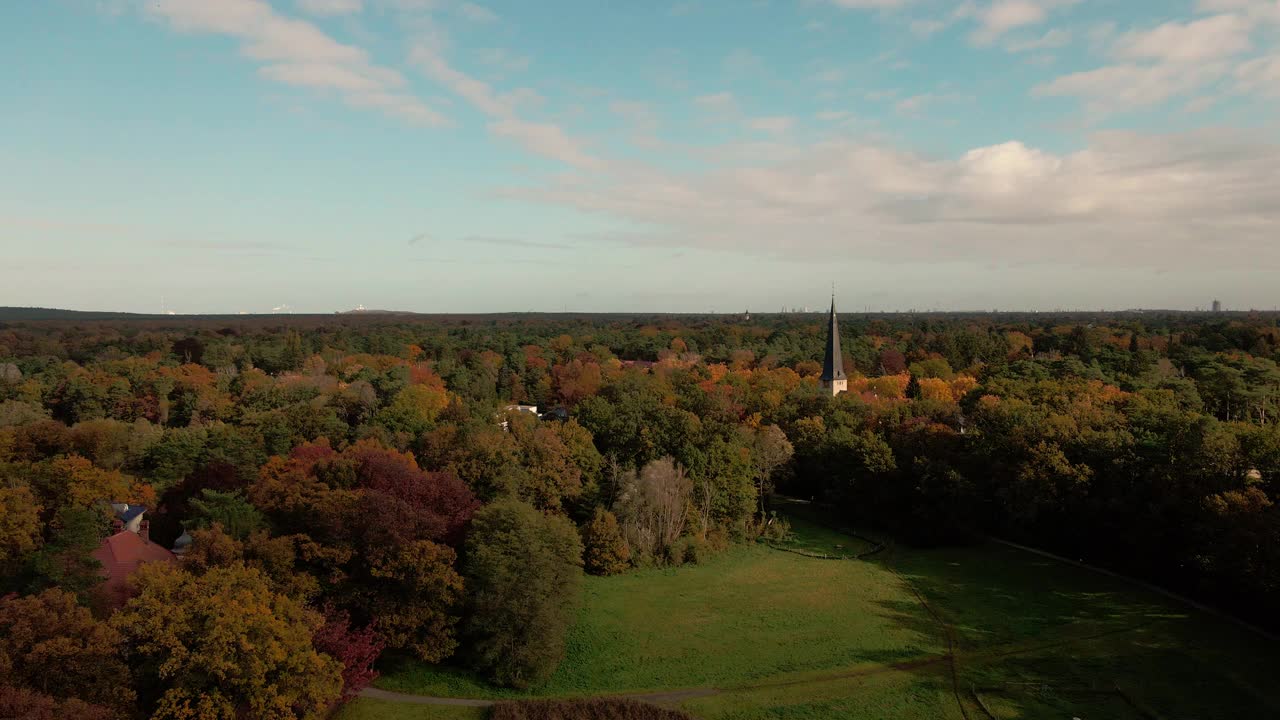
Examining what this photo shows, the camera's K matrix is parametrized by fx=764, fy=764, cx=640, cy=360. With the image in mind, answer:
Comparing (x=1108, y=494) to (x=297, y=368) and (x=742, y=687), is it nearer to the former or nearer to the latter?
(x=742, y=687)

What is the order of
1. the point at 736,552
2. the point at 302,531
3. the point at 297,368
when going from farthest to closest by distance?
the point at 297,368, the point at 736,552, the point at 302,531

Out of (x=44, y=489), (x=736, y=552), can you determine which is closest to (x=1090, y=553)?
(x=736, y=552)

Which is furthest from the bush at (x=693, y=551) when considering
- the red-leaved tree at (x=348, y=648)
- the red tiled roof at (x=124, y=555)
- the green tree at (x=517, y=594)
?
the red tiled roof at (x=124, y=555)

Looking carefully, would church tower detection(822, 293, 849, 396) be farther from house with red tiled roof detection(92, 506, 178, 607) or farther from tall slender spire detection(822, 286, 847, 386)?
house with red tiled roof detection(92, 506, 178, 607)

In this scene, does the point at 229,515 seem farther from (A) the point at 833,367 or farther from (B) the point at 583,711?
(A) the point at 833,367

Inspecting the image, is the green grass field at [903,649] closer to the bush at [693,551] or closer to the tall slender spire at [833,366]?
the bush at [693,551]

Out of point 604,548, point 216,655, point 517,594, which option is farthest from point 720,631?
point 216,655

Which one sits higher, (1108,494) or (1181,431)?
(1181,431)
